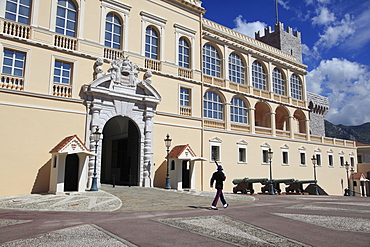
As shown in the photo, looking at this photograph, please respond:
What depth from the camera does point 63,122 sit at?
1697 cm

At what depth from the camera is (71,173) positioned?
16672mm

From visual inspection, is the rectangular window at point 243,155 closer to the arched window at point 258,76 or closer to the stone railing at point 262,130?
the stone railing at point 262,130

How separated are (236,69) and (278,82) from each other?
6.62m

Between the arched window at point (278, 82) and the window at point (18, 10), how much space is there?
23200mm

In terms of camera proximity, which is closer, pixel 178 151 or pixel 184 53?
pixel 178 151

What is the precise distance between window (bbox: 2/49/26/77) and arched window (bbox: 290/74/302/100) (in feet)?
86.9

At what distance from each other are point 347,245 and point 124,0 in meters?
19.5

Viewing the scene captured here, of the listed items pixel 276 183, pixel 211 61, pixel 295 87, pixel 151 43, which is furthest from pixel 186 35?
pixel 295 87

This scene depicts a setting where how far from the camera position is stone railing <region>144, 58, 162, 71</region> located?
2112 cm

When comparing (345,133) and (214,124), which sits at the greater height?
(345,133)

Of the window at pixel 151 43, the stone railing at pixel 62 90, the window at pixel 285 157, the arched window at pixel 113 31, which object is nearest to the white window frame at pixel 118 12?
the arched window at pixel 113 31

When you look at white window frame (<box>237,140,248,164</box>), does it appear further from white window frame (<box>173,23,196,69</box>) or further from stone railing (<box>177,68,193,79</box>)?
white window frame (<box>173,23,196,69</box>)

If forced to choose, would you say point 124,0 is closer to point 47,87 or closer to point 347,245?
point 47,87

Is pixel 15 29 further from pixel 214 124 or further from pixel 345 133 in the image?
pixel 345 133
